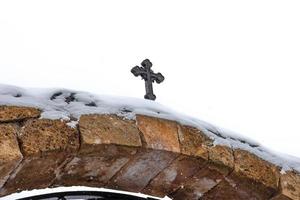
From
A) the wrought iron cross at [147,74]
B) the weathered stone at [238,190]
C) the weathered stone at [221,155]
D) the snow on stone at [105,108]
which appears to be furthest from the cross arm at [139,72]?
the weathered stone at [238,190]

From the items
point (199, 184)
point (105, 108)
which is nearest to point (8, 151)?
point (105, 108)

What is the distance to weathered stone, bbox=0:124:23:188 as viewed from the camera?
2.49 meters

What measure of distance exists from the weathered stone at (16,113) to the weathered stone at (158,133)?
558 millimetres

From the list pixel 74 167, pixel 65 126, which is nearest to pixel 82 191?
pixel 74 167

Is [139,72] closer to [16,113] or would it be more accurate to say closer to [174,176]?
[174,176]

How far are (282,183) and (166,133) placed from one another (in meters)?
0.76

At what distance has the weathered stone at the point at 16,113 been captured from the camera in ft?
8.63

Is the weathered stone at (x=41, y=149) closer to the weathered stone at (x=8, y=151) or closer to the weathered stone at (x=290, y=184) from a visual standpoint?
the weathered stone at (x=8, y=151)

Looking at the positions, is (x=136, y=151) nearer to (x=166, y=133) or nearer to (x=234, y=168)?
(x=166, y=133)

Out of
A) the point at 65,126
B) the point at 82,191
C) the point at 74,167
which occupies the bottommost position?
the point at 82,191

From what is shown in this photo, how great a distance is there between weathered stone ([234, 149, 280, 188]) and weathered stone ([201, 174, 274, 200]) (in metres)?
0.03

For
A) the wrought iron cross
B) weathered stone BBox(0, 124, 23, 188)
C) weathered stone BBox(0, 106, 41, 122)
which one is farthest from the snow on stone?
the wrought iron cross

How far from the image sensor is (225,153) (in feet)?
10.1

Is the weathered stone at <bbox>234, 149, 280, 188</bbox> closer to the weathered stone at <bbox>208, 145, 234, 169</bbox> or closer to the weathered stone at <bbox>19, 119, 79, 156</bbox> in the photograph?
the weathered stone at <bbox>208, 145, 234, 169</bbox>
